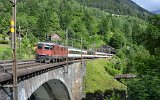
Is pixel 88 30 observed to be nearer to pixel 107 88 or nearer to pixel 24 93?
pixel 107 88

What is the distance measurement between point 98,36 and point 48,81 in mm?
118820

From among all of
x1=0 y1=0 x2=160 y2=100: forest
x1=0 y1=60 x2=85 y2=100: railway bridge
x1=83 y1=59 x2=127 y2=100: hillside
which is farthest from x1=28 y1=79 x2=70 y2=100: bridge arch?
x1=0 y1=0 x2=160 y2=100: forest

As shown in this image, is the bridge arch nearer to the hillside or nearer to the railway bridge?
the railway bridge

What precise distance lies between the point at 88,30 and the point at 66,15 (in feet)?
42.7

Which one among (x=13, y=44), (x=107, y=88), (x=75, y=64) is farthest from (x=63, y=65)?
(x=13, y=44)

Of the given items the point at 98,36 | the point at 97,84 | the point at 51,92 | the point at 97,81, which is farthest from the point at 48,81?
the point at 98,36

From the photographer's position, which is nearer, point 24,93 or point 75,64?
point 24,93

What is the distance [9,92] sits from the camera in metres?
19.9

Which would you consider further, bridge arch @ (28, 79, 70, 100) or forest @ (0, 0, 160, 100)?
bridge arch @ (28, 79, 70, 100)

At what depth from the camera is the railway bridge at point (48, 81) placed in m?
22.9

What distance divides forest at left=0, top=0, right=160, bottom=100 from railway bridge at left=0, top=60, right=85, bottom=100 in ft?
24.8

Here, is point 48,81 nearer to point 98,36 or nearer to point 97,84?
Result: point 97,84

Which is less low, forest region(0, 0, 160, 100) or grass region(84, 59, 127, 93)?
forest region(0, 0, 160, 100)

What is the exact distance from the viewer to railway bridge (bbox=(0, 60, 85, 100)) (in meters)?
22.9
